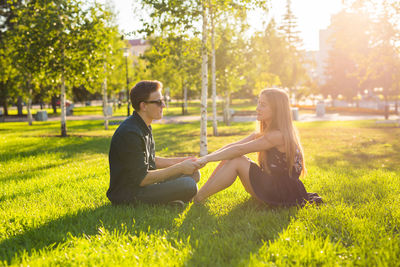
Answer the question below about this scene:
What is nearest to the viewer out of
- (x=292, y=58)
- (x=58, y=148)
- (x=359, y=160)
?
(x=359, y=160)

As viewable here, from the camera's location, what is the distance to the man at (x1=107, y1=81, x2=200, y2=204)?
4117mm

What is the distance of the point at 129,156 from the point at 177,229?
3.50 feet

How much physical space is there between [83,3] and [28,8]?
103 inches

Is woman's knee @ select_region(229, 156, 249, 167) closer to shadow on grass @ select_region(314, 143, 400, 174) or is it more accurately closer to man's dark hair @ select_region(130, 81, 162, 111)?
man's dark hair @ select_region(130, 81, 162, 111)

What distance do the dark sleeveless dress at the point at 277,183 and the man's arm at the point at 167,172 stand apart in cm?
82

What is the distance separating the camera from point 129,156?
410 centimetres

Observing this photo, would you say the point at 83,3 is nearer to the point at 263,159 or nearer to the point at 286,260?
the point at 263,159

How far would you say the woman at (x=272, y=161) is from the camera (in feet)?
14.5

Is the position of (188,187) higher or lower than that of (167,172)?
lower

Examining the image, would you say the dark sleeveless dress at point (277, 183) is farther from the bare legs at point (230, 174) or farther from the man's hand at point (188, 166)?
the man's hand at point (188, 166)

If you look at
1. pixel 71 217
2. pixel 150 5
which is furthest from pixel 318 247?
pixel 150 5

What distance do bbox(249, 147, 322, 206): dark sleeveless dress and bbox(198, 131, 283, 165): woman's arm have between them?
0.49 ft

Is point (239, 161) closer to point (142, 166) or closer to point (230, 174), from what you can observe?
point (230, 174)

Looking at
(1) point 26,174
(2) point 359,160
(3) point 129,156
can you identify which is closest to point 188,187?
(3) point 129,156
